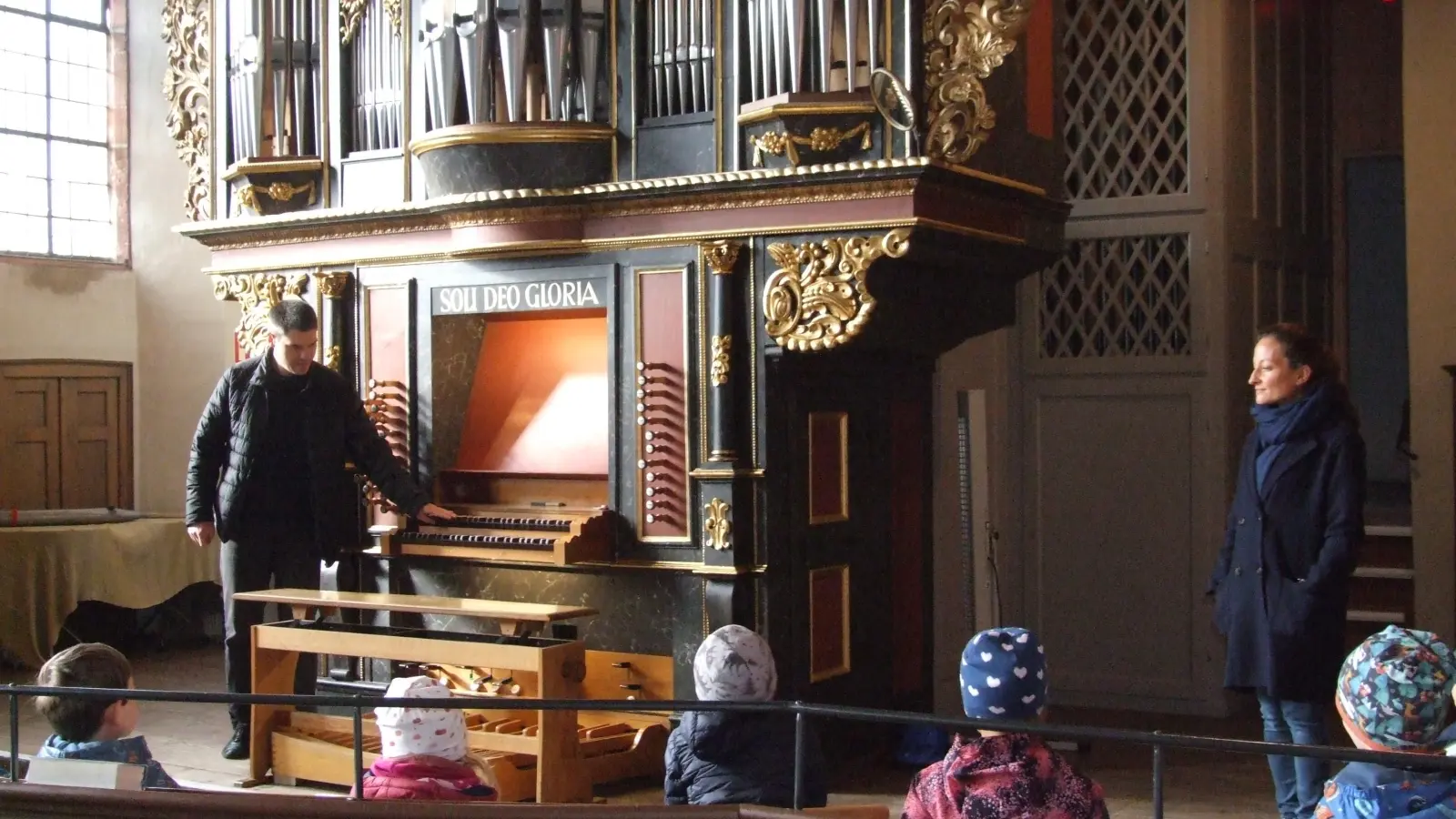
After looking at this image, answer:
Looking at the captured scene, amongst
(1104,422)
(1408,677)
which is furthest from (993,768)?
(1104,422)

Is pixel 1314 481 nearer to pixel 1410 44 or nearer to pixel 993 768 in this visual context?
pixel 993 768

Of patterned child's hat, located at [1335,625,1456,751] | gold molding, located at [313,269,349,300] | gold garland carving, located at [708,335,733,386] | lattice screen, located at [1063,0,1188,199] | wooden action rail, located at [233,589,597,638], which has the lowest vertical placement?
wooden action rail, located at [233,589,597,638]

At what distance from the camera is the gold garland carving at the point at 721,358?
6645 mm

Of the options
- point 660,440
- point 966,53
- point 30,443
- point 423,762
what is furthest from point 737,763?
point 30,443

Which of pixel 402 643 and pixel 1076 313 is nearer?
pixel 402 643

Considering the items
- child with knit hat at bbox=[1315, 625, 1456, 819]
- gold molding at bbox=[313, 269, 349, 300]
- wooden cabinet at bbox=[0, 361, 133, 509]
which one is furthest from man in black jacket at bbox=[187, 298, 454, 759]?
child with knit hat at bbox=[1315, 625, 1456, 819]

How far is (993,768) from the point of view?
3176 mm

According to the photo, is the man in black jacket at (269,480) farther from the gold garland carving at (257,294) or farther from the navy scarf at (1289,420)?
the navy scarf at (1289,420)

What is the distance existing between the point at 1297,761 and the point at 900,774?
6.60ft

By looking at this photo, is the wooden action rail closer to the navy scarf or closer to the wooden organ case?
the wooden organ case

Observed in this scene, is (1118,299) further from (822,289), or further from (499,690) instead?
(499,690)

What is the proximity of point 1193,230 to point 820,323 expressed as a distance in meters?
2.61

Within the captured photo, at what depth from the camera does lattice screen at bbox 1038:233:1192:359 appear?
27.2 feet

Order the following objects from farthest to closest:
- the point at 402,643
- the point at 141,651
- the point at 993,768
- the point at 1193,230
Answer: the point at 141,651 < the point at 1193,230 < the point at 402,643 < the point at 993,768
